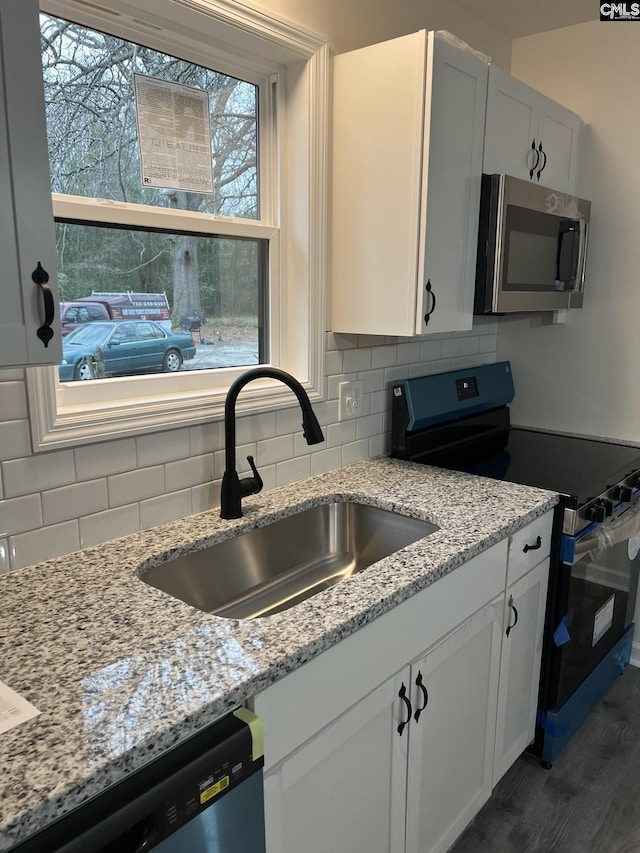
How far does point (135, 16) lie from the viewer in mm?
1501

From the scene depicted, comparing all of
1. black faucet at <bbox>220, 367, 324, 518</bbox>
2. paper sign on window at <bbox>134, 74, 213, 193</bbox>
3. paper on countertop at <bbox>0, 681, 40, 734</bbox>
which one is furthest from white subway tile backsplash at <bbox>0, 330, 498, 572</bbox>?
paper sign on window at <bbox>134, 74, 213, 193</bbox>

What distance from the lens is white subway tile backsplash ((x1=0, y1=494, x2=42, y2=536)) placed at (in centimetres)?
134

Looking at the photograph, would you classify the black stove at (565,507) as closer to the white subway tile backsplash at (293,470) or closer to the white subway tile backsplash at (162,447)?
the white subway tile backsplash at (293,470)

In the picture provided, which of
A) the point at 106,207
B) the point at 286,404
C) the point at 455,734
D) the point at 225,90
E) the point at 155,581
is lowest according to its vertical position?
the point at 455,734

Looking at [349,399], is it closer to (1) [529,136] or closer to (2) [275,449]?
(2) [275,449]

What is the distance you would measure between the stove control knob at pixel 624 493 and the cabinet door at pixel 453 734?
0.65 metres

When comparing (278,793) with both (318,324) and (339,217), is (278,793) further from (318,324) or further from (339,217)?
(339,217)

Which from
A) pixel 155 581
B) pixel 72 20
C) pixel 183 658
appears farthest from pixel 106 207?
pixel 183 658

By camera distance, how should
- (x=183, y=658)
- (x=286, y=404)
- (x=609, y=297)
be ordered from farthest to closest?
(x=609, y=297) → (x=286, y=404) → (x=183, y=658)

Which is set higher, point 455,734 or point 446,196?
point 446,196

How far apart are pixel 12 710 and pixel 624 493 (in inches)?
74.5

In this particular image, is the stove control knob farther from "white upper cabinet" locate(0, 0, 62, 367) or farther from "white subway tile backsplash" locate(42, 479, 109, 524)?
"white upper cabinet" locate(0, 0, 62, 367)

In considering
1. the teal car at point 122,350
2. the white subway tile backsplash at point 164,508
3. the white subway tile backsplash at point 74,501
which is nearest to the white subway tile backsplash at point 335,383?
the teal car at point 122,350

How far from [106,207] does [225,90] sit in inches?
21.6
